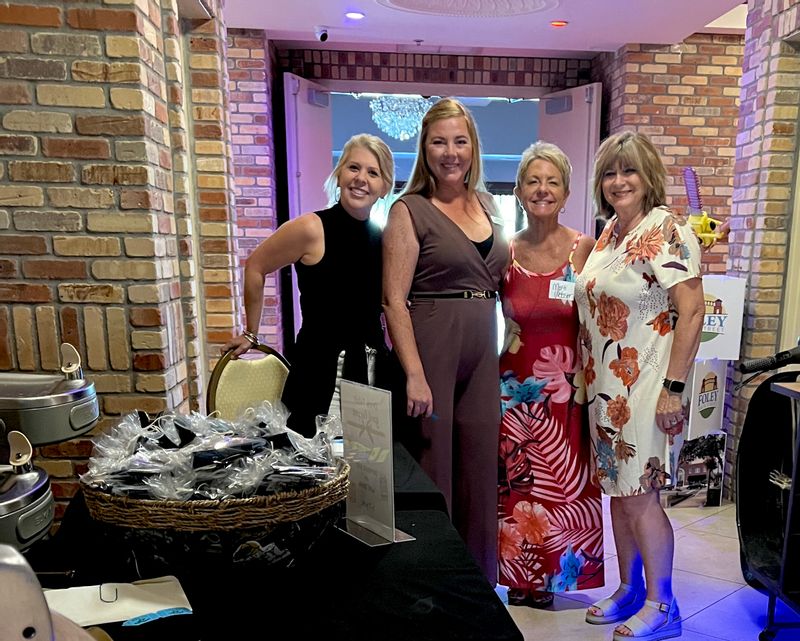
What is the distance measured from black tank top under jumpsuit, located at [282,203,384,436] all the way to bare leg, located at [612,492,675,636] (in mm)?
1008

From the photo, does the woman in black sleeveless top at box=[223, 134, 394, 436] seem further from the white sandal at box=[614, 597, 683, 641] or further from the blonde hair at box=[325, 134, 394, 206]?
the white sandal at box=[614, 597, 683, 641]

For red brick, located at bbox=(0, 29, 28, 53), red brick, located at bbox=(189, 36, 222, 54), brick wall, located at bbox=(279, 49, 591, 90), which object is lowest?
red brick, located at bbox=(0, 29, 28, 53)

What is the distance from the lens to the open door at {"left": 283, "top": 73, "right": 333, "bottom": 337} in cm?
494

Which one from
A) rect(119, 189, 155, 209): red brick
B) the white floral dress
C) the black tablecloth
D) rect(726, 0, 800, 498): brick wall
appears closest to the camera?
the black tablecloth

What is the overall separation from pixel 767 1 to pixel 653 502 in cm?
239

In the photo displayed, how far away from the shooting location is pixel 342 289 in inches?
76.1

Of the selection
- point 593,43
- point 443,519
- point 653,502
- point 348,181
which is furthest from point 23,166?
point 593,43

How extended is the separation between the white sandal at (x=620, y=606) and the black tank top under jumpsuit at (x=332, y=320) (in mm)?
1189

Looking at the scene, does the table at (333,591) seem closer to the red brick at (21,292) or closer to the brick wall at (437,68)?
the red brick at (21,292)

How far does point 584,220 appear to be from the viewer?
5219 millimetres

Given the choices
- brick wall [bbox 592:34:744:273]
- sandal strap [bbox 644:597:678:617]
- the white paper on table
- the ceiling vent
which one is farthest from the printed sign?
brick wall [bbox 592:34:744:273]

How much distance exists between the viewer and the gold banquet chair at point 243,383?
1.90 meters

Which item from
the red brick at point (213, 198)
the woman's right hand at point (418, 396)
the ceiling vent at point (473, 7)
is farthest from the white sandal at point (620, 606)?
the ceiling vent at point (473, 7)

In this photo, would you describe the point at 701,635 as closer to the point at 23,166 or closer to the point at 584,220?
the point at 23,166
